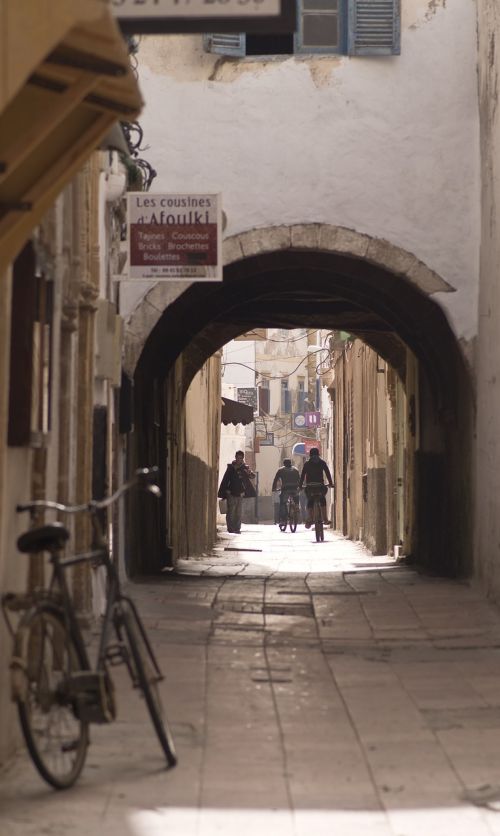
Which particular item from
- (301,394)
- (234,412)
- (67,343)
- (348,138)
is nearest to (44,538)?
(67,343)

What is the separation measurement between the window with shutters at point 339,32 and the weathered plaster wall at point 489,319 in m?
0.80

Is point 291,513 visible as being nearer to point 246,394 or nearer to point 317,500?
point 317,500

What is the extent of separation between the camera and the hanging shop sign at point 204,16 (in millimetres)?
4953

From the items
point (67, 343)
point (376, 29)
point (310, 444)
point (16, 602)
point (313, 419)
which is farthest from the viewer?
point (310, 444)

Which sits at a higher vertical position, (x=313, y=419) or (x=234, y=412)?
(x=313, y=419)

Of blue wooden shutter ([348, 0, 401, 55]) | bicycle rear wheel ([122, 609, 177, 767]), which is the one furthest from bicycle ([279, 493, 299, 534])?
bicycle rear wheel ([122, 609, 177, 767])

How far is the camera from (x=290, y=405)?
2697 inches

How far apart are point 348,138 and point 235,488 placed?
45.0ft

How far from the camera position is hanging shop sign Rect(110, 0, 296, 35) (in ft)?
16.3

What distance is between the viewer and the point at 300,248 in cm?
1335

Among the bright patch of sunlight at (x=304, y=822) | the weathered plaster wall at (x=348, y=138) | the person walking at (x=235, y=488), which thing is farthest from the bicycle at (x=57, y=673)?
the person walking at (x=235, y=488)

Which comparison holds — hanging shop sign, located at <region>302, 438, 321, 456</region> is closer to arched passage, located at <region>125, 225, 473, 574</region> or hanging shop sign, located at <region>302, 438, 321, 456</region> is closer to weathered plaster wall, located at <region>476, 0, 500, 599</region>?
arched passage, located at <region>125, 225, 473, 574</region>

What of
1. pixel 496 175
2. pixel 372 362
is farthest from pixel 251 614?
pixel 372 362

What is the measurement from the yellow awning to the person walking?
20.3m
